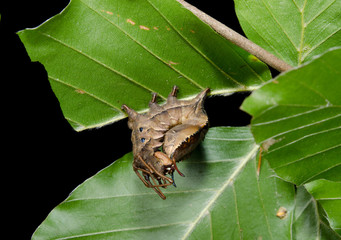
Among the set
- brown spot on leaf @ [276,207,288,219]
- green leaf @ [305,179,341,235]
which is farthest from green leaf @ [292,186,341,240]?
green leaf @ [305,179,341,235]

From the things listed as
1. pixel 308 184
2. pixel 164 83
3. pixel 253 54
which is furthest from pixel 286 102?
pixel 164 83

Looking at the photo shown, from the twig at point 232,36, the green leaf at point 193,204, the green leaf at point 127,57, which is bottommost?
the green leaf at point 193,204

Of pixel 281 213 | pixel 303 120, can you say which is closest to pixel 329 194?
pixel 281 213

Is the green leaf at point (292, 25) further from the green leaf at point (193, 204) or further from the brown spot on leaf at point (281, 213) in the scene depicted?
the brown spot on leaf at point (281, 213)

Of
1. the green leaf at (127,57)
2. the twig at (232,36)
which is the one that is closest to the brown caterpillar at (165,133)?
the green leaf at (127,57)

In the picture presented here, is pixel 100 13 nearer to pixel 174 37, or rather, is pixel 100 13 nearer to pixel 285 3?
pixel 174 37

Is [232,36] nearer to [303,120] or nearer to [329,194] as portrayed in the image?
[303,120]

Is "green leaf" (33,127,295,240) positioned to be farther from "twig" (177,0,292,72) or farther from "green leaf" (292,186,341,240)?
"twig" (177,0,292,72)
